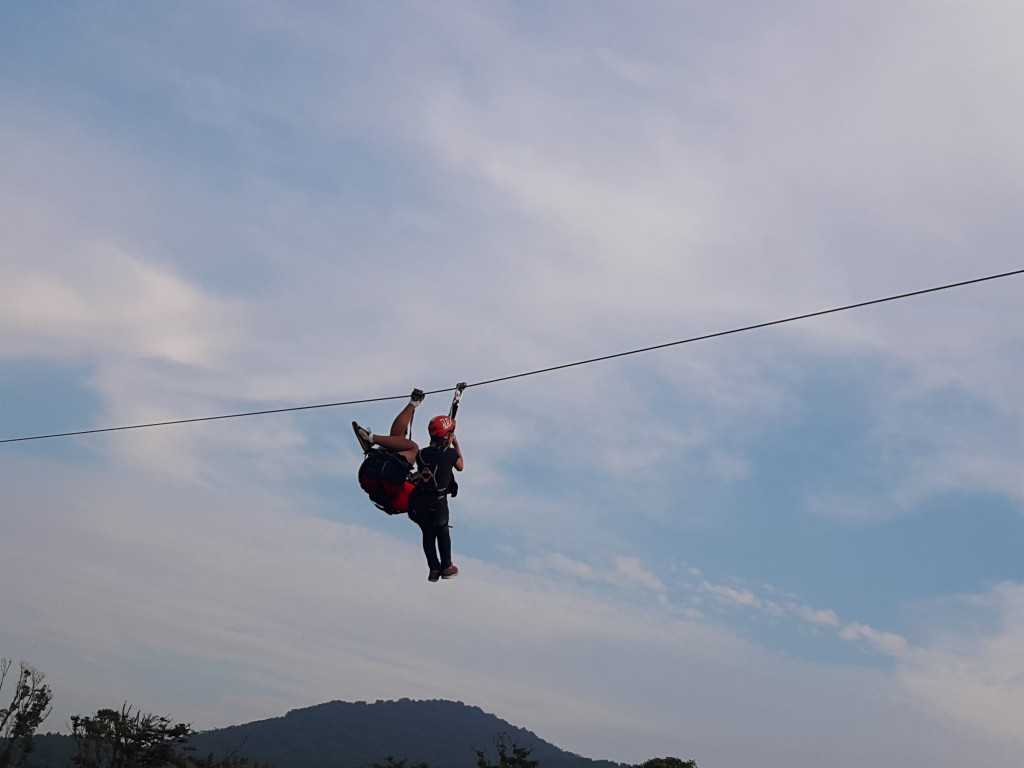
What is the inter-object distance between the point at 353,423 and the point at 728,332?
5253mm

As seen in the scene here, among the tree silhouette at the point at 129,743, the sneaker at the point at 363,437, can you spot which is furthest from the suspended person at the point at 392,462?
the tree silhouette at the point at 129,743

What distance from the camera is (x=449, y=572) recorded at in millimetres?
15164

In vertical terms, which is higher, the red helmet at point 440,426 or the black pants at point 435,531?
the red helmet at point 440,426

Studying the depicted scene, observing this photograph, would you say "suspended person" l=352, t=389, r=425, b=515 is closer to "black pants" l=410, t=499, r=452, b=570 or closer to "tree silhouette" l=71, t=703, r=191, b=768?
"black pants" l=410, t=499, r=452, b=570

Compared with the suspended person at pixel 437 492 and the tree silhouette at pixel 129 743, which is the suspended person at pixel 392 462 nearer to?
the suspended person at pixel 437 492

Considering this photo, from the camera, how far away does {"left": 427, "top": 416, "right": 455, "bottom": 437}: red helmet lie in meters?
14.8

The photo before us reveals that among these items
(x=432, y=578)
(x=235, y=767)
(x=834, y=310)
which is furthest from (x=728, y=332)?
(x=235, y=767)

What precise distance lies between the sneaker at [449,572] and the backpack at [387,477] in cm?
106

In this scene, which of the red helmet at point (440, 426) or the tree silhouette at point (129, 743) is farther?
the tree silhouette at point (129, 743)

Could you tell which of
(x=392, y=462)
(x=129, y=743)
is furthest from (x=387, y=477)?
(x=129, y=743)

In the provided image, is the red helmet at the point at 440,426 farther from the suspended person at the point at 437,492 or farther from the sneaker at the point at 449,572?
the sneaker at the point at 449,572

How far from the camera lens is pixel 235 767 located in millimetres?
45312

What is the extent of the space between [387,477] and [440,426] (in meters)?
1.00

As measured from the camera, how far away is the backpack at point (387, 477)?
14.8 metres
